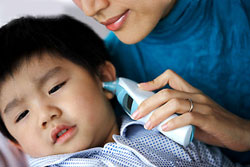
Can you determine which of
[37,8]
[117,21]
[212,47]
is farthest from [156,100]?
[37,8]

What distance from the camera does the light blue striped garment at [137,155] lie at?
1016 mm

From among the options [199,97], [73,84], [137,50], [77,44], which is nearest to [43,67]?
[73,84]

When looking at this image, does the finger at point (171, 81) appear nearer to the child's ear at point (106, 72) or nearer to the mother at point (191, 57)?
the mother at point (191, 57)

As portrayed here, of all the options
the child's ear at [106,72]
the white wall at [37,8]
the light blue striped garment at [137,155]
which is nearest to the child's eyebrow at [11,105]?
the light blue striped garment at [137,155]

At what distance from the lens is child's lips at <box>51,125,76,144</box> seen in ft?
3.43

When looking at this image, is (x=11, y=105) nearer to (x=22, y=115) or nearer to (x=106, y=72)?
(x=22, y=115)

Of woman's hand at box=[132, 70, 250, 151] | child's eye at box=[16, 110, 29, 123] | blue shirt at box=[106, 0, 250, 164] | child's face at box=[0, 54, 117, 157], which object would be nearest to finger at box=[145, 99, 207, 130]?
woman's hand at box=[132, 70, 250, 151]

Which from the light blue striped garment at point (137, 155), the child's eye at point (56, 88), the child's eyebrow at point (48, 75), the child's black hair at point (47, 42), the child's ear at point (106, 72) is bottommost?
the light blue striped garment at point (137, 155)

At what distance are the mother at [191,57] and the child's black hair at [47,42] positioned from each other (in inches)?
6.9

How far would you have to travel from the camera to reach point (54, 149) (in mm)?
1077

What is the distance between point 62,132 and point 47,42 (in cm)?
38

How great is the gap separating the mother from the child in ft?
0.48

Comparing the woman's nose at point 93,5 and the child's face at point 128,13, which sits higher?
the woman's nose at point 93,5

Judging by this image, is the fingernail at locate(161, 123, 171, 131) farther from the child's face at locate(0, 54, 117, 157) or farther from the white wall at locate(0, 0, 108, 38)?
the white wall at locate(0, 0, 108, 38)
